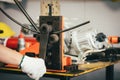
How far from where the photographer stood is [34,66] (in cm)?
125

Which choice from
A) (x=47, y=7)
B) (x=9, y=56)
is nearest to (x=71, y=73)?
(x=9, y=56)

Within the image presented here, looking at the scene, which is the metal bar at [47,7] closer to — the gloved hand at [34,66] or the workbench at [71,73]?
the workbench at [71,73]

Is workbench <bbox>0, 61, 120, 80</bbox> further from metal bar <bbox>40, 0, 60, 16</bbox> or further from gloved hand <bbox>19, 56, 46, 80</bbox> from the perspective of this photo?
metal bar <bbox>40, 0, 60, 16</bbox>

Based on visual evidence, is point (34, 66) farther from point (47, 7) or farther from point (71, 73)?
point (47, 7)

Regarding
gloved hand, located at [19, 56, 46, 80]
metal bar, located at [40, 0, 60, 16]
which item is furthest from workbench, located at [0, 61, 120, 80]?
metal bar, located at [40, 0, 60, 16]

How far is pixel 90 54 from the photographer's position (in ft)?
5.64

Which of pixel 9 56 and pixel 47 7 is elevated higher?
pixel 47 7

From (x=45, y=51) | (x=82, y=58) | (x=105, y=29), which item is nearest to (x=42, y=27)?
(x=45, y=51)

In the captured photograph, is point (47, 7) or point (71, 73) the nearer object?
point (71, 73)

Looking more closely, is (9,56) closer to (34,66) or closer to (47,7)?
(34,66)

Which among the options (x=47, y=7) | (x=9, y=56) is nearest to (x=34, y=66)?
(x=9, y=56)

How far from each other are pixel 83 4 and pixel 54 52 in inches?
55.7

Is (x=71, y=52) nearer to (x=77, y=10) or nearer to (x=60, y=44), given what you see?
(x=60, y=44)

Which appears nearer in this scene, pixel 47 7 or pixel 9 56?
pixel 9 56
